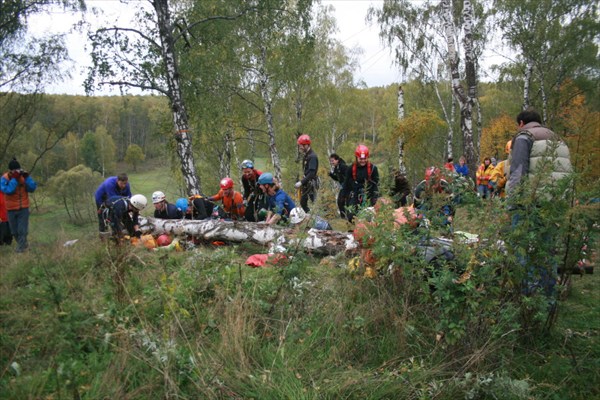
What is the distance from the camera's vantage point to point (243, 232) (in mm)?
6113

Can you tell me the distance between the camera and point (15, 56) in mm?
10938

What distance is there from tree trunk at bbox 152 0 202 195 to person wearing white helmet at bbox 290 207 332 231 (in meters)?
4.09

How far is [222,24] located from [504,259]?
9688 millimetres

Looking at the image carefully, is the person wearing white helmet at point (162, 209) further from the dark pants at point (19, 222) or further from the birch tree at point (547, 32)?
the birch tree at point (547, 32)

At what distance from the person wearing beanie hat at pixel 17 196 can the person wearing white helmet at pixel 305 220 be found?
5015 mm

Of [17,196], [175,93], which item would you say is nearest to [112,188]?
[17,196]

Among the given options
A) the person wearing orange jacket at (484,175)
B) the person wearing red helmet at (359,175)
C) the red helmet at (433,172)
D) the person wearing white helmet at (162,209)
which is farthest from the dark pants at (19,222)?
the person wearing orange jacket at (484,175)

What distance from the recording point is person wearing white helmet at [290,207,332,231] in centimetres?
332

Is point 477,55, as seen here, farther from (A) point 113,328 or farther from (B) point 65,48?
(A) point 113,328

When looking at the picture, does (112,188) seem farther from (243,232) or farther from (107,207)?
(243,232)

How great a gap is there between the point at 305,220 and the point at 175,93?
6.54 metres

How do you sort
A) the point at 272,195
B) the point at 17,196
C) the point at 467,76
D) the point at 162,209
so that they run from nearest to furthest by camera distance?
the point at 272,195 → the point at 17,196 → the point at 162,209 → the point at 467,76

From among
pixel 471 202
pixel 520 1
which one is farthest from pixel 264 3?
pixel 520 1

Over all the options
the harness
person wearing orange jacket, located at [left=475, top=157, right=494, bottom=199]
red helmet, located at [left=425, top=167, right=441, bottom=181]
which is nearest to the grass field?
red helmet, located at [left=425, top=167, right=441, bottom=181]
